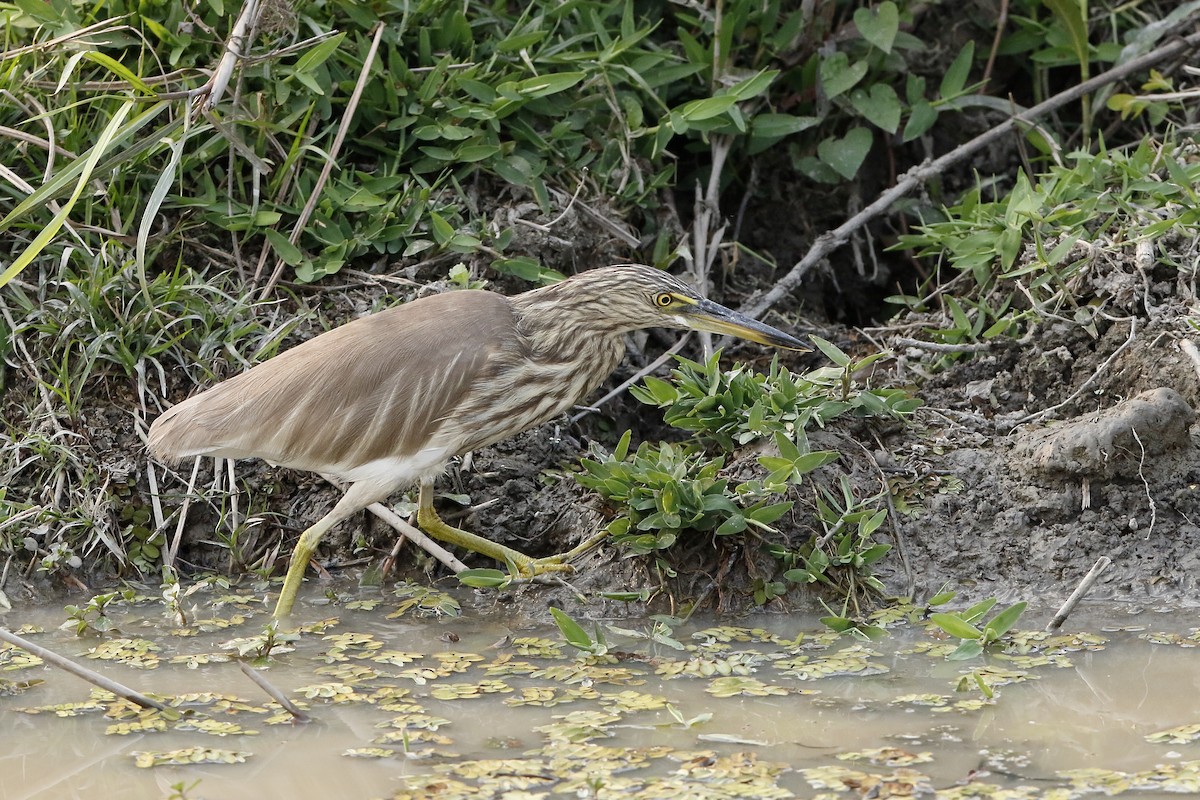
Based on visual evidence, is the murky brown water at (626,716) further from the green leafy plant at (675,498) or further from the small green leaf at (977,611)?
the green leafy plant at (675,498)

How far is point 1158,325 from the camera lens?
16.5 feet

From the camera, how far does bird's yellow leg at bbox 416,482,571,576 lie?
4844mm

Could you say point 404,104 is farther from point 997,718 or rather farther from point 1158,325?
point 997,718

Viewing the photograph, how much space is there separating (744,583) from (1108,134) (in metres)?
3.21

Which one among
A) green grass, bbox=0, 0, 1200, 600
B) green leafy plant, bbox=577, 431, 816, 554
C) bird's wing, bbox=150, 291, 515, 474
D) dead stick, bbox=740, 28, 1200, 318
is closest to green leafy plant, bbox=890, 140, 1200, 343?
green grass, bbox=0, 0, 1200, 600

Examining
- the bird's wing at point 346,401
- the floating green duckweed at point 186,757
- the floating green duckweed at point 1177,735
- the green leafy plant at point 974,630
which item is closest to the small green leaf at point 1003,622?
the green leafy plant at point 974,630

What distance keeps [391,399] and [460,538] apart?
63cm

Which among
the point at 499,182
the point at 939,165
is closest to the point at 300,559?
the point at 499,182

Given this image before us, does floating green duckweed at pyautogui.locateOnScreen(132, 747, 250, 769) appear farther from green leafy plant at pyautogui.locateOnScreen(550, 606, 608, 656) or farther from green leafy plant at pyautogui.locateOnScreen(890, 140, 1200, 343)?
green leafy plant at pyautogui.locateOnScreen(890, 140, 1200, 343)

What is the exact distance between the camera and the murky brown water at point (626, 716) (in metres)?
3.25

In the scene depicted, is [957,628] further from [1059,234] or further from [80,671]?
[80,671]

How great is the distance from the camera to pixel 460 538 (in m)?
4.97

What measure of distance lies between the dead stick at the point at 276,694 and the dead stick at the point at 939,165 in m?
2.94

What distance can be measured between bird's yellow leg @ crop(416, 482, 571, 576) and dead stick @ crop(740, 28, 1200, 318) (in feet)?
5.50
